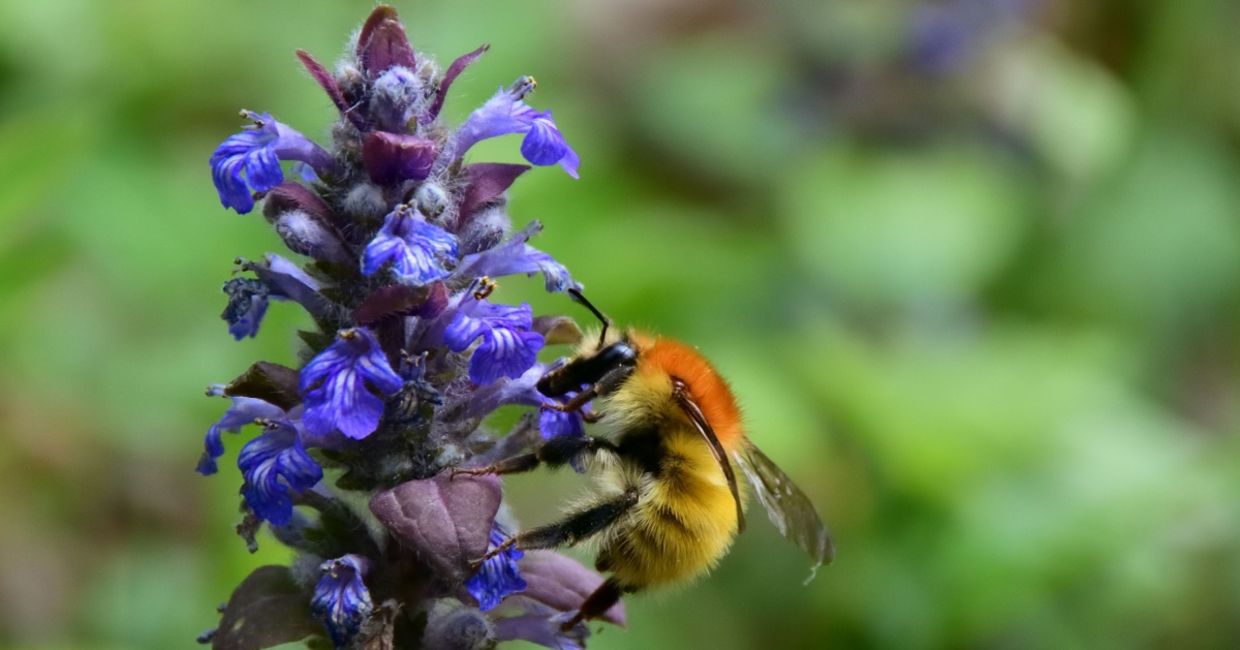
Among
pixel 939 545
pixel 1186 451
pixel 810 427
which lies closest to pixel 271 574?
pixel 939 545

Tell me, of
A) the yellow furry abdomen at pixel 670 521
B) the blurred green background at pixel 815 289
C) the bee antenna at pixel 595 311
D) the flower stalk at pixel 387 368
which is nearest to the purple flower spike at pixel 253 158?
the flower stalk at pixel 387 368

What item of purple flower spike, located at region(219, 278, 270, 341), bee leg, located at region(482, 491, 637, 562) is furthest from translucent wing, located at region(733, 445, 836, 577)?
purple flower spike, located at region(219, 278, 270, 341)

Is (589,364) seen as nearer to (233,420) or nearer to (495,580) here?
(495,580)

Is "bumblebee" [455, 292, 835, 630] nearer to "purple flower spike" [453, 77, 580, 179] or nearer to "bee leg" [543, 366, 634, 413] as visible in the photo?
"bee leg" [543, 366, 634, 413]

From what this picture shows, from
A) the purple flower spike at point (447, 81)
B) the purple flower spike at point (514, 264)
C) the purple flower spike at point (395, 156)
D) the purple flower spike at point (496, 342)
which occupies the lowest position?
the purple flower spike at point (496, 342)

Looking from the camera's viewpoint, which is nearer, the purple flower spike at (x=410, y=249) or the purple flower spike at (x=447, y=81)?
the purple flower spike at (x=410, y=249)

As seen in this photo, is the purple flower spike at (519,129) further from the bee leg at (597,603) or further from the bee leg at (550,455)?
the bee leg at (597,603)

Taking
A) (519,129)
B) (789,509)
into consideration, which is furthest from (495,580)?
(789,509)
